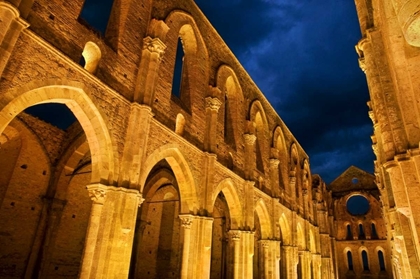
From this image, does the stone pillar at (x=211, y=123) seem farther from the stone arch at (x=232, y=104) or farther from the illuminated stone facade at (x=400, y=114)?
the illuminated stone facade at (x=400, y=114)

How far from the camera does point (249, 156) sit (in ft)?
57.2

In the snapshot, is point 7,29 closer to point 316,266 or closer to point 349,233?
point 316,266

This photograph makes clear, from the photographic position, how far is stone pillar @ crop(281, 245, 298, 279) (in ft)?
66.6

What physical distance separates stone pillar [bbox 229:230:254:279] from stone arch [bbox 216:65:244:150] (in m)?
4.75

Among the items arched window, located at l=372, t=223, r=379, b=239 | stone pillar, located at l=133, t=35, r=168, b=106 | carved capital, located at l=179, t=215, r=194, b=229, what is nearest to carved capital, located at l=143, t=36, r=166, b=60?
stone pillar, located at l=133, t=35, r=168, b=106

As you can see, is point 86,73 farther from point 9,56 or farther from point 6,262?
point 6,262

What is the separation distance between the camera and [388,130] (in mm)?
7344

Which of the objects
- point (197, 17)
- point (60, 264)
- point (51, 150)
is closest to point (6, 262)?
point (60, 264)

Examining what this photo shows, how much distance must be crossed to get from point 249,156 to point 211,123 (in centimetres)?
429

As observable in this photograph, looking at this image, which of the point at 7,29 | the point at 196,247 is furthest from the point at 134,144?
the point at 196,247

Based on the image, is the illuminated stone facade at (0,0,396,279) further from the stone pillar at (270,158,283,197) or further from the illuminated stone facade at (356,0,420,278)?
the illuminated stone facade at (356,0,420,278)

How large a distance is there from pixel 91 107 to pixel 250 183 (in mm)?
10457

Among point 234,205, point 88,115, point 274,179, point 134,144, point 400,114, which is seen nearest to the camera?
point 400,114

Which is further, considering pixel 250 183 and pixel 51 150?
pixel 250 183
